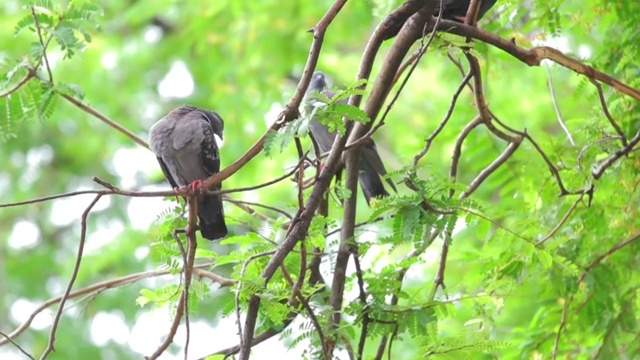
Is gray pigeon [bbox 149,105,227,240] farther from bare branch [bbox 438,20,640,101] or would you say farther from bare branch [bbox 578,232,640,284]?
bare branch [bbox 578,232,640,284]

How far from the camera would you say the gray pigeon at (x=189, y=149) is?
4.44 m

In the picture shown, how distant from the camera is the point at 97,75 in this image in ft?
34.8

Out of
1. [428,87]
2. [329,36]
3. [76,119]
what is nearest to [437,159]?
[329,36]

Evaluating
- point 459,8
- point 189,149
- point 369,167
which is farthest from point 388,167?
point 189,149

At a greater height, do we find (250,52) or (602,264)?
(250,52)

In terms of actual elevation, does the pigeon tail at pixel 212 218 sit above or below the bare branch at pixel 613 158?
above

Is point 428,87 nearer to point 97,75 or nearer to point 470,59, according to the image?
point 97,75

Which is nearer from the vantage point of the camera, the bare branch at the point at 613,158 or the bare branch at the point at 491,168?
the bare branch at the point at 613,158

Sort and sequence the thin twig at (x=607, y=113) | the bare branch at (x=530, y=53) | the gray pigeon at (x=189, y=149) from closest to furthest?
the bare branch at (x=530, y=53), the thin twig at (x=607, y=113), the gray pigeon at (x=189, y=149)

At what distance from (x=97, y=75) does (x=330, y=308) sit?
7.35 metres

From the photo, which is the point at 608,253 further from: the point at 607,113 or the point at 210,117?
the point at 210,117

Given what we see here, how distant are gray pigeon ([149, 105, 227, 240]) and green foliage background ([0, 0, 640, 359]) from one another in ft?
0.34

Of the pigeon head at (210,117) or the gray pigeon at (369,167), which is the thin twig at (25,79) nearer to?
the pigeon head at (210,117)

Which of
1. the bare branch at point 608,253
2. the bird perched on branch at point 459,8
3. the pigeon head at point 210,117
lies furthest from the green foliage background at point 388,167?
the pigeon head at point 210,117
